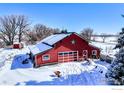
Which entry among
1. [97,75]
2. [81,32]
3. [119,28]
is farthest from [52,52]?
[119,28]

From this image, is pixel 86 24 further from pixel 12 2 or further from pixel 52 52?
pixel 12 2

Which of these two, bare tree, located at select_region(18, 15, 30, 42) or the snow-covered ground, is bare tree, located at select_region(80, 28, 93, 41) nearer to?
the snow-covered ground

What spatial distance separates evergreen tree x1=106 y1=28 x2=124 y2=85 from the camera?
11.0ft

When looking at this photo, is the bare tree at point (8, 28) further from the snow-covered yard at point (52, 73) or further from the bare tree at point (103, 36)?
the bare tree at point (103, 36)

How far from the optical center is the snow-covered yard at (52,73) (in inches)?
136

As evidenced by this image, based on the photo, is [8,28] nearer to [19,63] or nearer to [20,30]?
[20,30]

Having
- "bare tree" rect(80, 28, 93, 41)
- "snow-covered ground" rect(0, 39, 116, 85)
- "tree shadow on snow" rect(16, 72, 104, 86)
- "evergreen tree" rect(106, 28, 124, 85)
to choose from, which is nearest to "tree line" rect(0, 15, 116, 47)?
"bare tree" rect(80, 28, 93, 41)

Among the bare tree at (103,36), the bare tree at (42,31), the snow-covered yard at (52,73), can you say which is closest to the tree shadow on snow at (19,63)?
the snow-covered yard at (52,73)

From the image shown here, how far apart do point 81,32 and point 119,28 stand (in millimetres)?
592

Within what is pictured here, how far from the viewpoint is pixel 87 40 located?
3486 millimetres

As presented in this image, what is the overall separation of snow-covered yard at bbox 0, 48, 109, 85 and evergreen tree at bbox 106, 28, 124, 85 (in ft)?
0.38

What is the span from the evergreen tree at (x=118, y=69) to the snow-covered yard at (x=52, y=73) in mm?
116

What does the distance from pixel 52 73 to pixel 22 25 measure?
0.90 m
